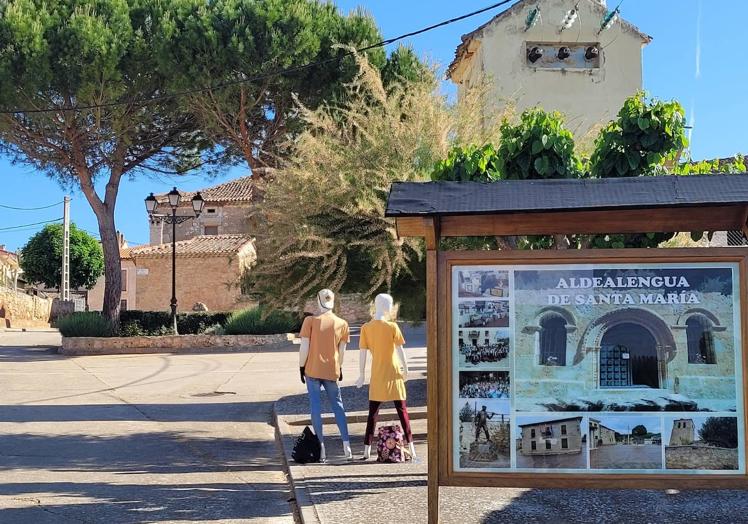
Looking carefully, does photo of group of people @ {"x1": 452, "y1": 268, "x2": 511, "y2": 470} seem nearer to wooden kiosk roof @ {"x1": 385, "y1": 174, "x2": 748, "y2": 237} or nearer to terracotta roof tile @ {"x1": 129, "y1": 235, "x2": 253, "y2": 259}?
wooden kiosk roof @ {"x1": 385, "y1": 174, "x2": 748, "y2": 237}

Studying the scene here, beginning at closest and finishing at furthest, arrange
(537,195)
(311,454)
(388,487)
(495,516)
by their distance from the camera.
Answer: (537,195), (495,516), (388,487), (311,454)

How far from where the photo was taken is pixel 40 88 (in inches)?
911

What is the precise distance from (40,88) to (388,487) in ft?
66.2

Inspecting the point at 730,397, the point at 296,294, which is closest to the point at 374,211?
the point at 296,294

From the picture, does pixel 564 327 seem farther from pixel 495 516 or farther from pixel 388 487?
pixel 388 487

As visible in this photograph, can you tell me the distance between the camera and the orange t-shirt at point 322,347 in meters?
8.16

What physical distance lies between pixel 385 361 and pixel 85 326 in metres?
19.5

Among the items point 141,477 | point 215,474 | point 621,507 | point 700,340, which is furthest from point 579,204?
point 141,477

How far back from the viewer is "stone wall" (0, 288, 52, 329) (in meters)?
41.2

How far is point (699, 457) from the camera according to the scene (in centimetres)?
503

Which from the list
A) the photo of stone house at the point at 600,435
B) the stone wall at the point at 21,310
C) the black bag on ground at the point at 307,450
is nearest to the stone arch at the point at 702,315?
the photo of stone house at the point at 600,435

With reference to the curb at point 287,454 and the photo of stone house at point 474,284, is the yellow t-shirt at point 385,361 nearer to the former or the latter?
the curb at point 287,454

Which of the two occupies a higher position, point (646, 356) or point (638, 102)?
point (638, 102)

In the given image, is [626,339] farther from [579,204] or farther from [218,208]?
[218,208]
